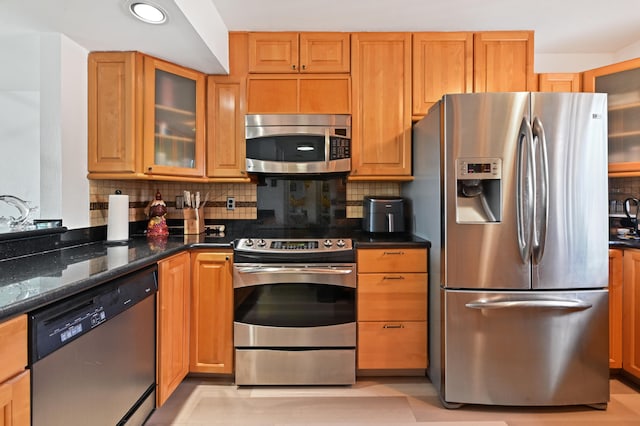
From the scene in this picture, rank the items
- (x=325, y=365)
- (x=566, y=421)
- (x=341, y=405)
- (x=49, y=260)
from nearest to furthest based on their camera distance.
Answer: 1. (x=49, y=260)
2. (x=566, y=421)
3. (x=341, y=405)
4. (x=325, y=365)

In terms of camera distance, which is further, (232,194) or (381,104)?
(232,194)

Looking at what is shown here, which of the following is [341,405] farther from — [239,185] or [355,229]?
[239,185]

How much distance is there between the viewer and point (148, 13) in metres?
1.69

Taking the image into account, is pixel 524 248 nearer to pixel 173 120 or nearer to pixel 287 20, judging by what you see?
pixel 287 20

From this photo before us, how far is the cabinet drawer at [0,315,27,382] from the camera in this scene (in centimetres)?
86

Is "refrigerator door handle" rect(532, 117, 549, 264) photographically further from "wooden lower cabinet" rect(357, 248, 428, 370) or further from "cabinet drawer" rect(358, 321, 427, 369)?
"cabinet drawer" rect(358, 321, 427, 369)

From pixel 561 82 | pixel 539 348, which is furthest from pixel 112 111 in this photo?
pixel 561 82

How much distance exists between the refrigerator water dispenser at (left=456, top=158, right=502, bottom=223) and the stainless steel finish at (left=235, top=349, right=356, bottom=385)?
1.21 meters

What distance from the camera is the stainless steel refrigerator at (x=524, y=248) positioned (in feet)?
5.92

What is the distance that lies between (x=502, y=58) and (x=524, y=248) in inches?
57.0

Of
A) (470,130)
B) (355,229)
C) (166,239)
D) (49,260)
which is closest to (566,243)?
(470,130)

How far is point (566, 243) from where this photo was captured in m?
1.83

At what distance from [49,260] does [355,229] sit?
1960 mm

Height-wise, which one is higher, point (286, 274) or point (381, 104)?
point (381, 104)
